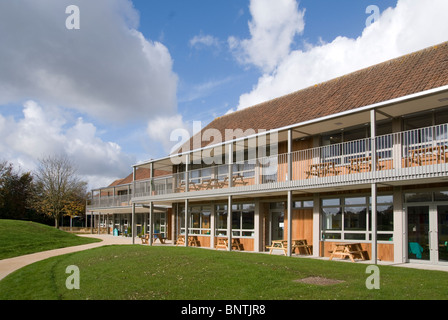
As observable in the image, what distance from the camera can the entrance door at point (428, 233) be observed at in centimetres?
1350

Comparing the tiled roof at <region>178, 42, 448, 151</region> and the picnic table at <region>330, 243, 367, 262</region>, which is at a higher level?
the tiled roof at <region>178, 42, 448, 151</region>

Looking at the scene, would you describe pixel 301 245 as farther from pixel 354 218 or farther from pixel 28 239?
pixel 28 239

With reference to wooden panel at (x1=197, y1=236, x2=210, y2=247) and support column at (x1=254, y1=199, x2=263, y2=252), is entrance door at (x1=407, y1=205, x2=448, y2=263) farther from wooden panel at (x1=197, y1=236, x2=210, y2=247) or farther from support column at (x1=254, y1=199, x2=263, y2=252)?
wooden panel at (x1=197, y1=236, x2=210, y2=247)

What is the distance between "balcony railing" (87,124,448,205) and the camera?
43.0 ft

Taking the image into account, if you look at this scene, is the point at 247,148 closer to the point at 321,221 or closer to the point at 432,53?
the point at 321,221

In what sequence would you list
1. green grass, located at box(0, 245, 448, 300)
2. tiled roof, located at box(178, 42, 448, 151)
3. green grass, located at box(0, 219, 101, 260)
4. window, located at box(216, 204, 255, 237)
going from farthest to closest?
window, located at box(216, 204, 255, 237) < green grass, located at box(0, 219, 101, 260) < tiled roof, located at box(178, 42, 448, 151) < green grass, located at box(0, 245, 448, 300)

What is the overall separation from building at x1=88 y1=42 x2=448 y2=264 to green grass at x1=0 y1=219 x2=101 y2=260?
5.71 metres

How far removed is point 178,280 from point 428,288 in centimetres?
541

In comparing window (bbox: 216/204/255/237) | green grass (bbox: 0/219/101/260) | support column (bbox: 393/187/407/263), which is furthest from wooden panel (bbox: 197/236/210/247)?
support column (bbox: 393/187/407/263)

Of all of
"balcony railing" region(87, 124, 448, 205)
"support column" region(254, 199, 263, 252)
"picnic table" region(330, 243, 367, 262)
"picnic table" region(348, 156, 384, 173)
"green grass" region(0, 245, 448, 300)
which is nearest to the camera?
"green grass" region(0, 245, 448, 300)

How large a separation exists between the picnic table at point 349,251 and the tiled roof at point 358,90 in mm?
5377

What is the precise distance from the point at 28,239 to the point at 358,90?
18712mm
